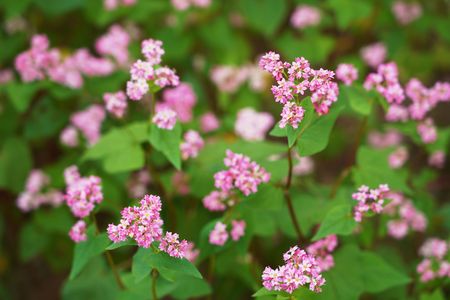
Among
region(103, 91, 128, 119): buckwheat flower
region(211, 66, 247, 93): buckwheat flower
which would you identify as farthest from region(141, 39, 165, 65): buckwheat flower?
region(211, 66, 247, 93): buckwheat flower

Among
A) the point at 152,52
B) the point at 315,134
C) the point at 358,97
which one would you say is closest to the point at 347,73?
the point at 358,97

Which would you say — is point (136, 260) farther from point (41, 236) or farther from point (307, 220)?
point (41, 236)

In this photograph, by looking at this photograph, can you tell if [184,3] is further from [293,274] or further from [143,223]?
[293,274]

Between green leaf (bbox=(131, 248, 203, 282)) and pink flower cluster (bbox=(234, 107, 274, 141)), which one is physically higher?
pink flower cluster (bbox=(234, 107, 274, 141))

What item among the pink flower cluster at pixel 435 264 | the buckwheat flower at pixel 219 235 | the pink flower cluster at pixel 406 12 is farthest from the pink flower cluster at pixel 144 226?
the pink flower cluster at pixel 406 12

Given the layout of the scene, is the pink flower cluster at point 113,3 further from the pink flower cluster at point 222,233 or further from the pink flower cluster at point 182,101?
the pink flower cluster at point 222,233

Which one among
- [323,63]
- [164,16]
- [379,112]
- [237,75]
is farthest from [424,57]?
[164,16]

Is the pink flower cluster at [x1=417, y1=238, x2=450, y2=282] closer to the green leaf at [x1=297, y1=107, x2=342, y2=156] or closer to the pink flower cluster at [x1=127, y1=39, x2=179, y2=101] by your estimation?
the green leaf at [x1=297, y1=107, x2=342, y2=156]
